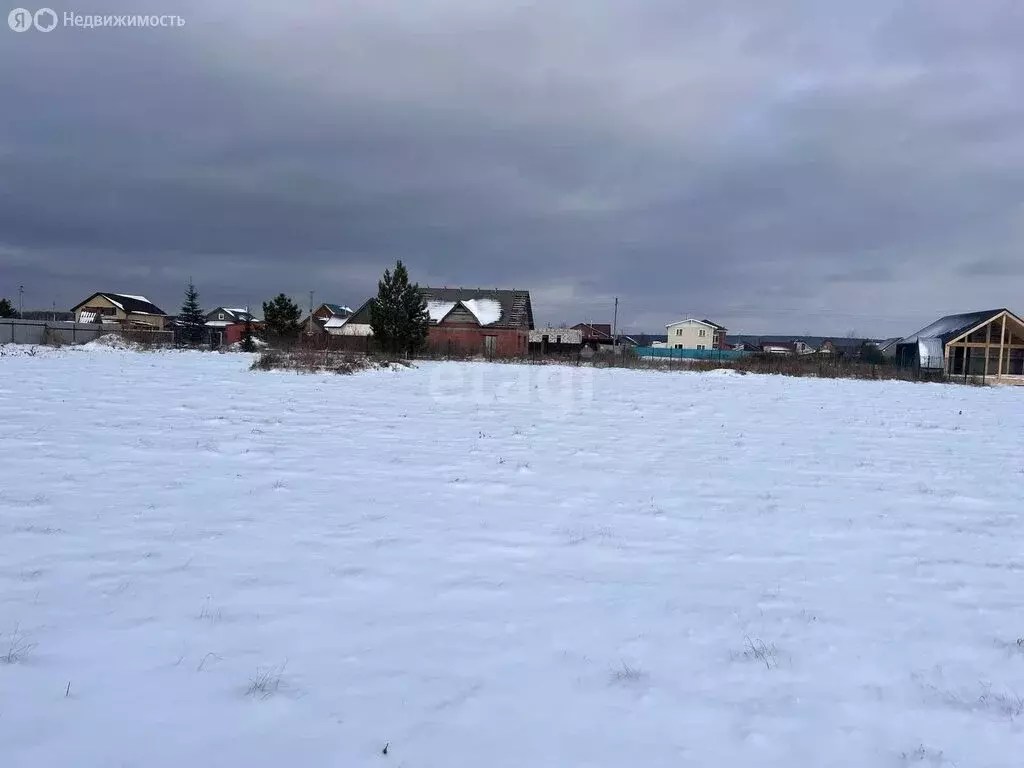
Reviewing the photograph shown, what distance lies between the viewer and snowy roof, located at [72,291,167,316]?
75875mm

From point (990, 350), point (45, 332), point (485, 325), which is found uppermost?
point (485, 325)

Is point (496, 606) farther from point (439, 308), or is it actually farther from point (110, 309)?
point (110, 309)

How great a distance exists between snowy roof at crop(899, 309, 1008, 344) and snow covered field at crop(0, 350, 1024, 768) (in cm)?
3636

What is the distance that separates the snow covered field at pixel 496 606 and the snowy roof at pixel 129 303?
80.1 m

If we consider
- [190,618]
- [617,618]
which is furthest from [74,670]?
[617,618]

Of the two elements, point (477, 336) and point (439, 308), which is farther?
point (439, 308)

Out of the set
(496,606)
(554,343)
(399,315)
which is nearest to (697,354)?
(554,343)

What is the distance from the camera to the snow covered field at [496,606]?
2.71 metres

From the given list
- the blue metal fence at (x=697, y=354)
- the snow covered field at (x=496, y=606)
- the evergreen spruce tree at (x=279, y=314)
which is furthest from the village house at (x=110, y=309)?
the snow covered field at (x=496, y=606)

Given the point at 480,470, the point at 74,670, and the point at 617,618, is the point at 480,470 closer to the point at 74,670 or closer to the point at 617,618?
the point at 617,618

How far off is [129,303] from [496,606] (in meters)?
89.5

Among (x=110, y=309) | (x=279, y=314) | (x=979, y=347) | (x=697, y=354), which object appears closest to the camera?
(x=979, y=347)

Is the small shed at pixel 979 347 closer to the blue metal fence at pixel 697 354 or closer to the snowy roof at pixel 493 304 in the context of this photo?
the blue metal fence at pixel 697 354

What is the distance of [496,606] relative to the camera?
392 centimetres
